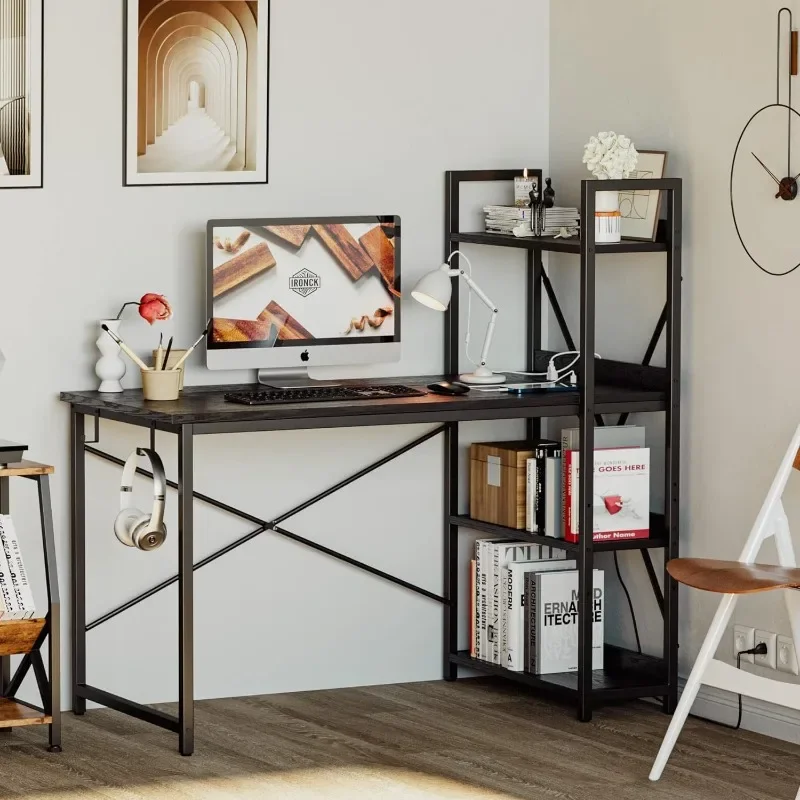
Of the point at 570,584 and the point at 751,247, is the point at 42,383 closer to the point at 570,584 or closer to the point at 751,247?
the point at 570,584

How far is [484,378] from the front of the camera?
456 centimetres

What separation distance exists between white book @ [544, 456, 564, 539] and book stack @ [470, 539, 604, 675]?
0.56 feet

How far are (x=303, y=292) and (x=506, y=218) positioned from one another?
64 cm

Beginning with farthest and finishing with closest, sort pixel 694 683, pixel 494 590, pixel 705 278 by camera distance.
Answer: pixel 494 590 < pixel 705 278 < pixel 694 683

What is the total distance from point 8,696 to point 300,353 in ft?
4.01

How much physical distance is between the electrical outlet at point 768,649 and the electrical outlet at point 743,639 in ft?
0.05

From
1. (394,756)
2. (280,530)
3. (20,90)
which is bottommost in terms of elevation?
(394,756)

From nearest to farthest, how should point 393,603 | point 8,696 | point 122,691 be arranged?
point 8,696
point 122,691
point 393,603

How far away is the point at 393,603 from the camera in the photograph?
4.86m

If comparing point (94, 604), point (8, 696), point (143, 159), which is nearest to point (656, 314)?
point (143, 159)

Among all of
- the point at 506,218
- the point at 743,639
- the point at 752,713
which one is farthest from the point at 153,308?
the point at 752,713

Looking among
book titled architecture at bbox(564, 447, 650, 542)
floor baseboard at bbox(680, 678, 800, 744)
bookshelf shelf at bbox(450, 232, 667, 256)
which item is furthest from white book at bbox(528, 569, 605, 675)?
bookshelf shelf at bbox(450, 232, 667, 256)

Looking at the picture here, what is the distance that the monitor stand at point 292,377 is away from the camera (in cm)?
454

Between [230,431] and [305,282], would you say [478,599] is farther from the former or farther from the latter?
[230,431]
